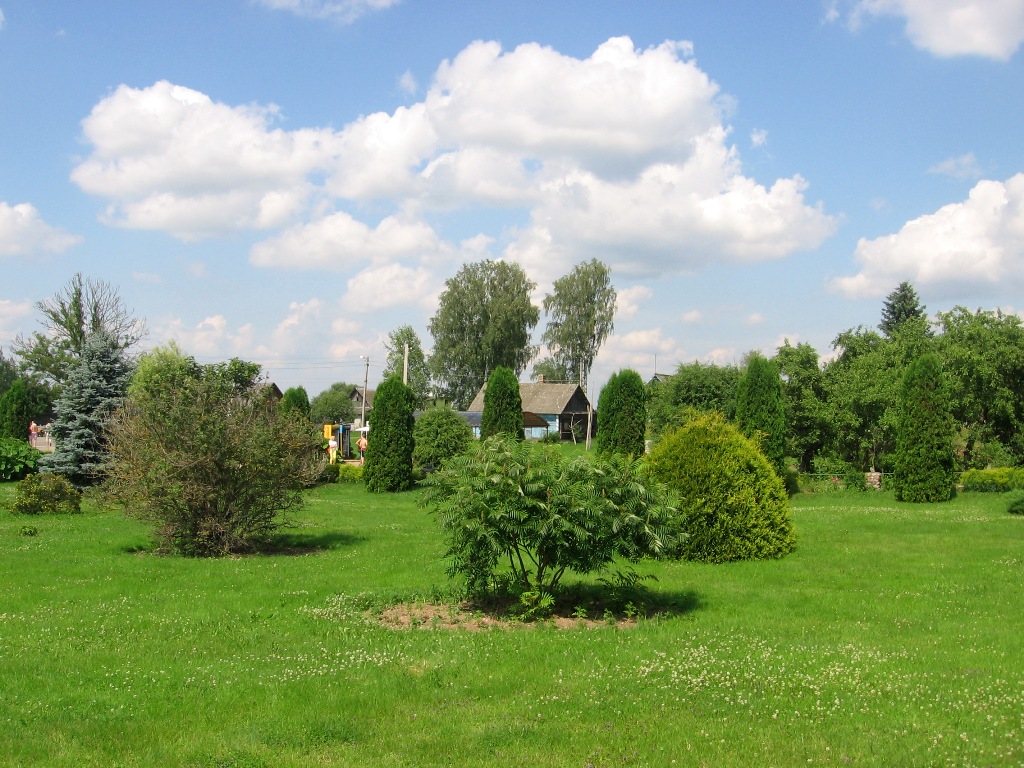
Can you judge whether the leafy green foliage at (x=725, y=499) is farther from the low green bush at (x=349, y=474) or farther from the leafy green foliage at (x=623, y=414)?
the low green bush at (x=349, y=474)

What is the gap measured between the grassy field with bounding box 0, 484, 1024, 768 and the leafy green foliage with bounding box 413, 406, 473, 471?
60.4 ft

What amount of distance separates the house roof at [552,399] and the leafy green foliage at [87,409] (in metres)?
→ 31.7

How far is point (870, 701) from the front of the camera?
5832mm

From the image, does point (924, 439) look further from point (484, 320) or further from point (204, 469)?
point (484, 320)

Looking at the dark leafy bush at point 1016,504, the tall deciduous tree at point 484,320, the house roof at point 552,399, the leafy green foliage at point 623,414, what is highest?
the tall deciduous tree at point 484,320

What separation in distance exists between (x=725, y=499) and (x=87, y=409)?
20.5 metres

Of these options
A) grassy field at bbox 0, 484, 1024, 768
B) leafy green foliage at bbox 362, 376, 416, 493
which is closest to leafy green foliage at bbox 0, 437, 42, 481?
leafy green foliage at bbox 362, 376, 416, 493

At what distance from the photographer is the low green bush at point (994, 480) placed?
2295 centimetres

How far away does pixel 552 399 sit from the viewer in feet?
194

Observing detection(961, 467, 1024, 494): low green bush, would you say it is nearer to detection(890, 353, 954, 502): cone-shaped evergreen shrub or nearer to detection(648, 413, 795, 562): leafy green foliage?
detection(890, 353, 954, 502): cone-shaped evergreen shrub

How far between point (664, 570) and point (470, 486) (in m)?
4.61

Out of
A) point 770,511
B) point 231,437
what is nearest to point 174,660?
point 231,437

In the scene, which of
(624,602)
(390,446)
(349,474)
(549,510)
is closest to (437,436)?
(390,446)

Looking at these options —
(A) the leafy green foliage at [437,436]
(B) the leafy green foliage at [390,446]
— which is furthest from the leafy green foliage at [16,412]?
(A) the leafy green foliage at [437,436]
